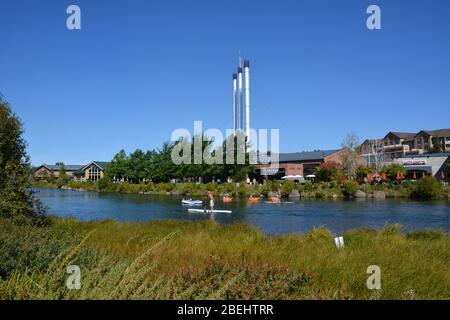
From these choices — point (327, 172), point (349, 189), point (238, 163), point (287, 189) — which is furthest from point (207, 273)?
point (327, 172)

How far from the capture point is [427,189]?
68250 millimetres

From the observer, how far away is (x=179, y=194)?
89.2 metres

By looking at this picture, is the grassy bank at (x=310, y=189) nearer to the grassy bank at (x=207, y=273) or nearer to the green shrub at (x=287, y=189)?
the green shrub at (x=287, y=189)

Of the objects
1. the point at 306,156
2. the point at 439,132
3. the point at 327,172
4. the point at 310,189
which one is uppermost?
the point at 439,132

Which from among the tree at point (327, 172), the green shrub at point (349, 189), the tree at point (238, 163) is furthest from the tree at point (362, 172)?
the tree at point (238, 163)

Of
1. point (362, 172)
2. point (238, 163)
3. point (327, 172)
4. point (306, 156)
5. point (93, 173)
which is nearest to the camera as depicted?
point (362, 172)

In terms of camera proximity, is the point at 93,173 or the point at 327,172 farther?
the point at 93,173

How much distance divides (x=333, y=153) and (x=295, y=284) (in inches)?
4476

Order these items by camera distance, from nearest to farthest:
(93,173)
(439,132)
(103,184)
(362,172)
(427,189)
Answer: (427,189), (362,172), (103,184), (439,132), (93,173)

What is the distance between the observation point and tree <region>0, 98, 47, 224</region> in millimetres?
17194

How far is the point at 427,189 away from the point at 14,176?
64102mm

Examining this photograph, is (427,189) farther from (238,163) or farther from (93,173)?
(93,173)

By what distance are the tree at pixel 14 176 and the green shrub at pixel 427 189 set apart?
204 feet
